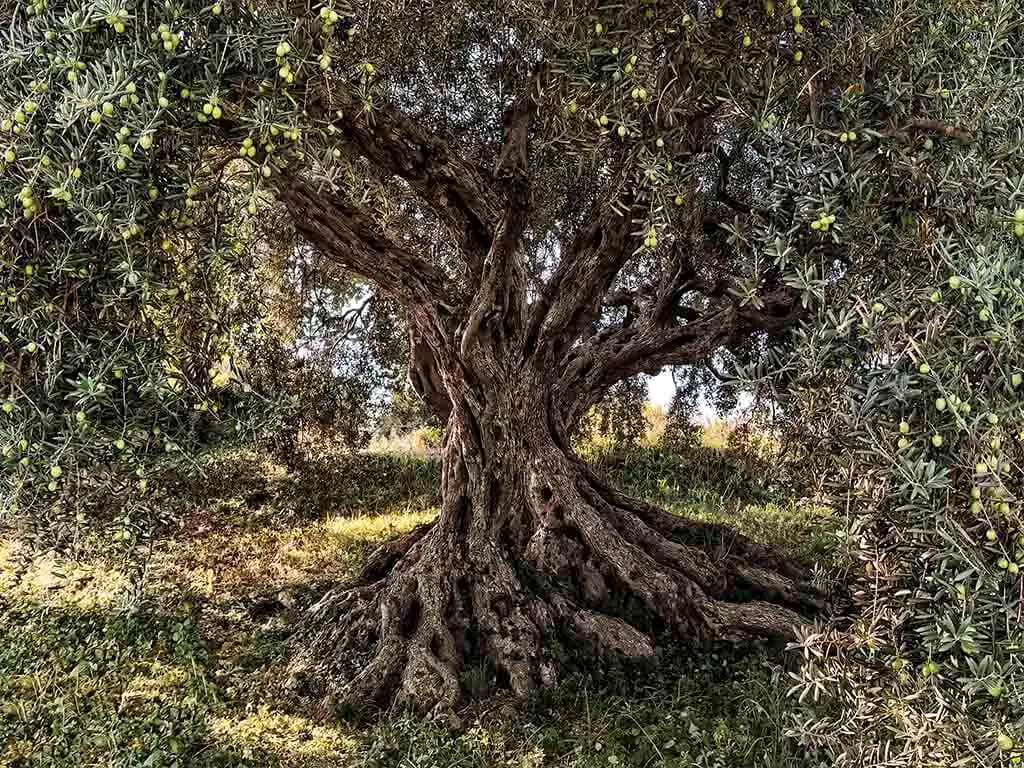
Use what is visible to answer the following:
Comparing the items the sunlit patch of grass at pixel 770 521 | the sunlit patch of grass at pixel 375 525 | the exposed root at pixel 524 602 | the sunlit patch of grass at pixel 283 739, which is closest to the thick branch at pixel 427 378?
the exposed root at pixel 524 602

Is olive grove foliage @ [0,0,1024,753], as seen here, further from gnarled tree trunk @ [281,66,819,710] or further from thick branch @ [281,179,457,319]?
gnarled tree trunk @ [281,66,819,710]

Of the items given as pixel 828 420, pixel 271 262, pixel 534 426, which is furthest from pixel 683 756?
pixel 271 262

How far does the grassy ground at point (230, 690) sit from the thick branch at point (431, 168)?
2879 millimetres

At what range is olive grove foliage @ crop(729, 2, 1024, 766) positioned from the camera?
3512 millimetres

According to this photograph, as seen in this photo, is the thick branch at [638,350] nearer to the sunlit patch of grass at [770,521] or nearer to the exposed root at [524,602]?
the exposed root at [524,602]

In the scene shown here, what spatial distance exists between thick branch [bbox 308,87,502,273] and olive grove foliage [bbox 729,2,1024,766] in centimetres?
316

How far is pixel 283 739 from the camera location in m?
6.05

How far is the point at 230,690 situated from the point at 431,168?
4661 millimetres

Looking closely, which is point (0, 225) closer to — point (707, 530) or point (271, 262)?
point (271, 262)

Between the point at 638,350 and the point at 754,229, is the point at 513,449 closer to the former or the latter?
the point at 638,350

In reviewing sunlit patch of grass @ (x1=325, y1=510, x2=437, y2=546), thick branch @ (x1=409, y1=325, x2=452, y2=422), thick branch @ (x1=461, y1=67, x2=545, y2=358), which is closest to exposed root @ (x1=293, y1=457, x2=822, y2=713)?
thick branch @ (x1=409, y1=325, x2=452, y2=422)

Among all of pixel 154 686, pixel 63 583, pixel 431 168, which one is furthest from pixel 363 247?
pixel 63 583

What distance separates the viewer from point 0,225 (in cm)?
394

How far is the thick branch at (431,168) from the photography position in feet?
19.4
